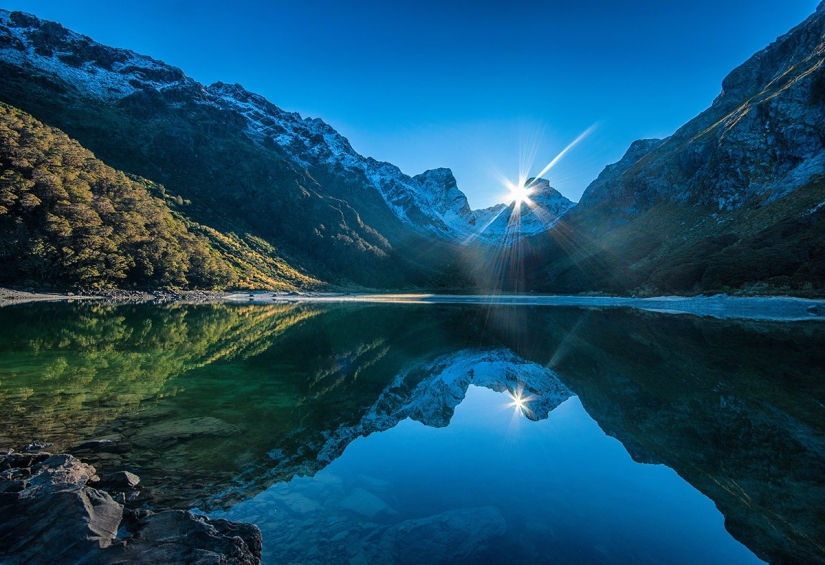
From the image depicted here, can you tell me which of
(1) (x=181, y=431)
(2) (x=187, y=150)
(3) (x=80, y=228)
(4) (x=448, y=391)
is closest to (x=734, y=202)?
(4) (x=448, y=391)

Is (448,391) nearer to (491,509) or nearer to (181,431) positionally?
(491,509)

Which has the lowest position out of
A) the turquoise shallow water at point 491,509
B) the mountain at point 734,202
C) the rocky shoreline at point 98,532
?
the turquoise shallow water at point 491,509

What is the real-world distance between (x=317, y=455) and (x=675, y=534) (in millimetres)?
8394

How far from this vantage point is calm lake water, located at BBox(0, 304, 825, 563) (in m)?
7.15

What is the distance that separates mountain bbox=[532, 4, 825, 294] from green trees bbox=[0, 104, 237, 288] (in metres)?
111

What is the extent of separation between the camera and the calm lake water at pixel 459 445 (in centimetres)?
715

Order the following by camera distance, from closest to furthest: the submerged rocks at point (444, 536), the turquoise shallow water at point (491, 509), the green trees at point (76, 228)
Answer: the submerged rocks at point (444, 536) → the turquoise shallow water at point (491, 509) → the green trees at point (76, 228)

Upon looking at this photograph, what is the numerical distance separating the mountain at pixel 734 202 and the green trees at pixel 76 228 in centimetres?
11064

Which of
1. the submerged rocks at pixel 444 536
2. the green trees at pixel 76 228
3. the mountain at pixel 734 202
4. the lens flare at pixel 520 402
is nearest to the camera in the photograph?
the submerged rocks at pixel 444 536

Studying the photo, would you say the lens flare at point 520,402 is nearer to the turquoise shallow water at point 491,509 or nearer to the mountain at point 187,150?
the turquoise shallow water at point 491,509

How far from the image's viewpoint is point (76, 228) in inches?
2662

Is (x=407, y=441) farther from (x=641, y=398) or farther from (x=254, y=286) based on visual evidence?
(x=254, y=286)

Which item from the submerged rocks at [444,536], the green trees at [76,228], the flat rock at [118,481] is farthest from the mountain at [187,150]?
the submerged rocks at [444,536]

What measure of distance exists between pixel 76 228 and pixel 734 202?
150 meters
